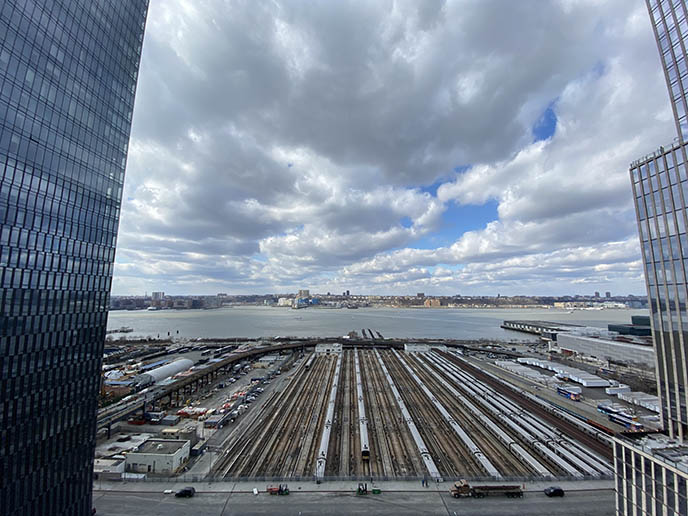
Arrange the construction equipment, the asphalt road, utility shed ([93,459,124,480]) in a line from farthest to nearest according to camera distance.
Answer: utility shed ([93,459,124,480])
the construction equipment
the asphalt road

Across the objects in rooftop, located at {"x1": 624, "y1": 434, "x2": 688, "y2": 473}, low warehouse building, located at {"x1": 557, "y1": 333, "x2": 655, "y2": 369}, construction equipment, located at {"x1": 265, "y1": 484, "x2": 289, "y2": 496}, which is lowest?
construction equipment, located at {"x1": 265, "y1": 484, "x2": 289, "y2": 496}

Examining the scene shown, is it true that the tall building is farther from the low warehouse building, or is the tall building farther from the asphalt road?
the low warehouse building

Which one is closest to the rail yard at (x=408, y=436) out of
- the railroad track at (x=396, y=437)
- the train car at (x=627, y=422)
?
the railroad track at (x=396, y=437)

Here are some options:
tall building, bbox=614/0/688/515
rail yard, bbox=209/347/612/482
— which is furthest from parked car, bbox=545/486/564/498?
tall building, bbox=614/0/688/515

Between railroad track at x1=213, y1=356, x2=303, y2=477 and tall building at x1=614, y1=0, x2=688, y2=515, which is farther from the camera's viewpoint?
railroad track at x1=213, y1=356, x2=303, y2=477

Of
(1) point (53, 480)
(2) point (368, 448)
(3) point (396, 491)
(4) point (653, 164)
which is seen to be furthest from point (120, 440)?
(4) point (653, 164)

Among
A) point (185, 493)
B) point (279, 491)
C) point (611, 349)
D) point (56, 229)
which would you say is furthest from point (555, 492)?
point (611, 349)

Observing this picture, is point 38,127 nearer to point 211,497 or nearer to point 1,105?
point 1,105
